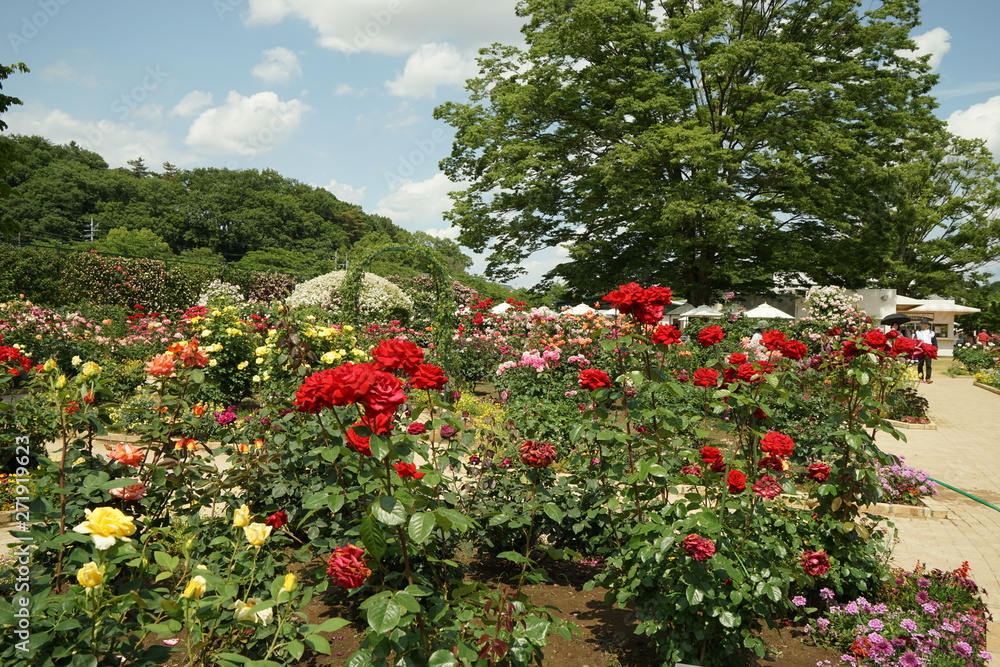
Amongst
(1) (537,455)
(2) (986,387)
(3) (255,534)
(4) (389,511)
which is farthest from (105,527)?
(2) (986,387)

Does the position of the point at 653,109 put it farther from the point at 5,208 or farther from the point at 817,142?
the point at 5,208

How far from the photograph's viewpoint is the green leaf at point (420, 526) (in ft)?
4.82

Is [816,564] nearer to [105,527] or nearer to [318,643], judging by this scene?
[318,643]

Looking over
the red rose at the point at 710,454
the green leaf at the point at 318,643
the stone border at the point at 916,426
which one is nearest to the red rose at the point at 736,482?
the red rose at the point at 710,454

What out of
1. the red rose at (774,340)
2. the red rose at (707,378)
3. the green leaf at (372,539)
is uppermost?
the red rose at (774,340)

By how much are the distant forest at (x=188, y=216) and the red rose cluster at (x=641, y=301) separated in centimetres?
3745

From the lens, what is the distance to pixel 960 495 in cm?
610

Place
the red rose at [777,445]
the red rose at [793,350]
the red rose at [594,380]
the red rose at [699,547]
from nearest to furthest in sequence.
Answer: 1. the red rose at [699,547]
2. the red rose at [777,445]
3. the red rose at [594,380]
4. the red rose at [793,350]

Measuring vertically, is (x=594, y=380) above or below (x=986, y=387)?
above

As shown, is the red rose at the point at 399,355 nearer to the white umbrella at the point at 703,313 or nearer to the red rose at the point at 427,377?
the red rose at the point at 427,377

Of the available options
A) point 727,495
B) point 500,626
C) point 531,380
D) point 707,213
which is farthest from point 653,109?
point 500,626

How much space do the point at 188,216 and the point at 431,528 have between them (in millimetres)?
61468

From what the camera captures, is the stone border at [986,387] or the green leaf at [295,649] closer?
the green leaf at [295,649]

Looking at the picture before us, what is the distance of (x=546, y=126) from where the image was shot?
21422 mm
